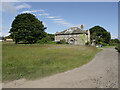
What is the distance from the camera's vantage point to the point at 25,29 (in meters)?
28.7

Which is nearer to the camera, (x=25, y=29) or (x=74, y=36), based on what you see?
(x=25, y=29)

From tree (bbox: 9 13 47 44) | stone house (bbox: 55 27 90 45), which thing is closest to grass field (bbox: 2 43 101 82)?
tree (bbox: 9 13 47 44)

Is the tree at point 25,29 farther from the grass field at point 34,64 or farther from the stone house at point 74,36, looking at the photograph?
the grass field at point 34,64

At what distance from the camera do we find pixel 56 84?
4.87 meters

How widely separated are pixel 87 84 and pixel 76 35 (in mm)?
35028

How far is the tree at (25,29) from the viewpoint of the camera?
28594 millimetres

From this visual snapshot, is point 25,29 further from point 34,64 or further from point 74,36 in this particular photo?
point 34,64

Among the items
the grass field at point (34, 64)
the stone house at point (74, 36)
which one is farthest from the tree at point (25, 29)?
the grass field at point (34, 64)

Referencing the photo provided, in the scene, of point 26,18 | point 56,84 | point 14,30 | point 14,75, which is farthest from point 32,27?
point 56,84

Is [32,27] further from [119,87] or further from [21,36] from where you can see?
[119,87]

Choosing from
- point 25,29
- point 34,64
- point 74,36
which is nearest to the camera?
point 34,64

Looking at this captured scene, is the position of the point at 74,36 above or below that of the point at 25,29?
below

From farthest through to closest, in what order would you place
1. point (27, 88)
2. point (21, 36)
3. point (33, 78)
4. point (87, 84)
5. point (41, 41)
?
point (41, 41), point (21, 36), point (33, 78), point (87, 84), point (27, 88)

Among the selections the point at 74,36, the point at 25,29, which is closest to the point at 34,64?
the point at 25,29
